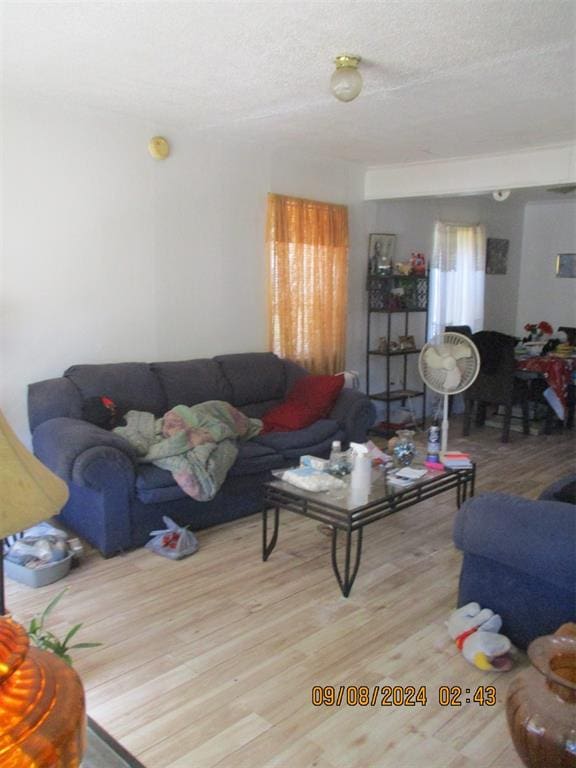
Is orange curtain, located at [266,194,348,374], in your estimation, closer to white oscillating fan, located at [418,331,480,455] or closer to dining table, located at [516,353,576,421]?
white oscillating fan, located at [418,331,480,455]

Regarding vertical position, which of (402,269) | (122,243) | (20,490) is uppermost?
(122,243)

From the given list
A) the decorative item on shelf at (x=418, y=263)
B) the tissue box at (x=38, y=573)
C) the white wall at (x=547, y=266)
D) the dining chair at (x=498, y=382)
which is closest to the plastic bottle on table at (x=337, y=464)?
the tissue box at (x=38, y=573)

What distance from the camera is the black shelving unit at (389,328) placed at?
18.2ft

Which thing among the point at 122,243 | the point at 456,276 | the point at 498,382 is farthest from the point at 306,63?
the point at 456,276

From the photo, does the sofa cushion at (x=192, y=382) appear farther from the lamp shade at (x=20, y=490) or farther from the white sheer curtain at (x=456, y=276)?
the white sheer curtain at (x=456, y=276)

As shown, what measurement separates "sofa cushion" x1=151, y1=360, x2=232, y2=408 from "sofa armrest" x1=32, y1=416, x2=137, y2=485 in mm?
709

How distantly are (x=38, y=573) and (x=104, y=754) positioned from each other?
1.64 meters

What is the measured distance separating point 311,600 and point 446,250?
4593 mm

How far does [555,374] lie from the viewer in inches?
216

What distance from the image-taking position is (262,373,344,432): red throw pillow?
13.2ft

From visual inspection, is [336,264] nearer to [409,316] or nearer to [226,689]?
[409,316]

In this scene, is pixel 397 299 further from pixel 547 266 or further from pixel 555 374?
pixel 547 266

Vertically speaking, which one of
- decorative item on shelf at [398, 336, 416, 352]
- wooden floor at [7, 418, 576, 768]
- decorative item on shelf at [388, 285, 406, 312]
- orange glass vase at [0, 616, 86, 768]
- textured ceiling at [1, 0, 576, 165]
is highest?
textured ceiling at [1, 0, 576, 165]

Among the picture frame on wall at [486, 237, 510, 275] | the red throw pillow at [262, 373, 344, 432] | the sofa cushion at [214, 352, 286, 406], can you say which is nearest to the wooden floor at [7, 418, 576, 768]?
the red throw pillow at [262, 373, 344, 432]
